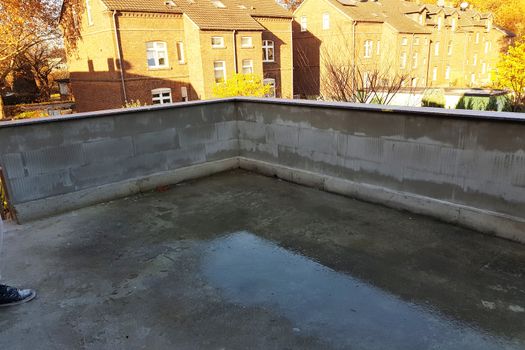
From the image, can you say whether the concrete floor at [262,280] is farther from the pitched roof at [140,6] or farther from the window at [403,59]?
the window at [403,59]

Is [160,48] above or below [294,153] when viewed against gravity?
above

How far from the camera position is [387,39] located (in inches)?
1460

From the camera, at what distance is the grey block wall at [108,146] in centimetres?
559

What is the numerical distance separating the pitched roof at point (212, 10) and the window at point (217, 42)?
0.68 m

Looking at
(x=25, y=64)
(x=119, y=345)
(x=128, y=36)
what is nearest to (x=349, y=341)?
(x=119, y=345)

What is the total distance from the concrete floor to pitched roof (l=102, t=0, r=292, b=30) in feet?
71.1

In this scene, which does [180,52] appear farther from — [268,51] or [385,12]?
[385,12]

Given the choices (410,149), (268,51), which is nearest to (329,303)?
(410,149)


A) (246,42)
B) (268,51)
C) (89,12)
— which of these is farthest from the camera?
(268,51)

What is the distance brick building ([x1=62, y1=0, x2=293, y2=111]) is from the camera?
79.2ft

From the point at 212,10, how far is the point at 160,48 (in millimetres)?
4748

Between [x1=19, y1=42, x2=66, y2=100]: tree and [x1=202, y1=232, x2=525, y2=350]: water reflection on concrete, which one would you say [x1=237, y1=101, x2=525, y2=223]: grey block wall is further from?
[x1=19, y1=42, x2=66, y2=100]: tree

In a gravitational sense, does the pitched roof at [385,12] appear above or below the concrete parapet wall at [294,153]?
above

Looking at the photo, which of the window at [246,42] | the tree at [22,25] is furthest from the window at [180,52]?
the tree at [22,25]
